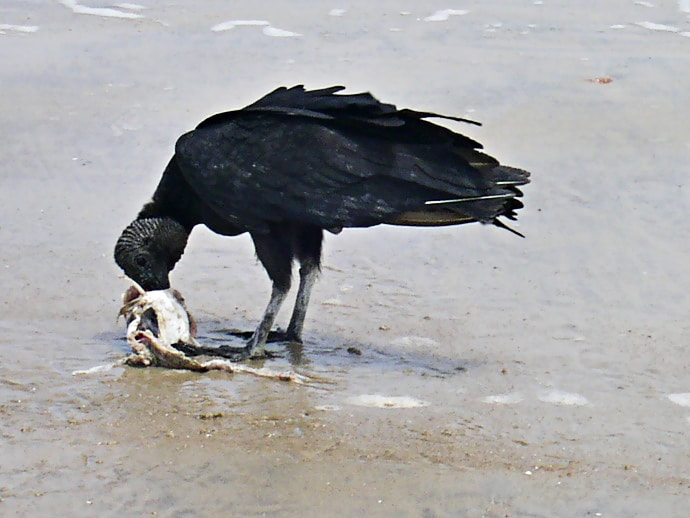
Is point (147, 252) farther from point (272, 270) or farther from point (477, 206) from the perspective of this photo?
point (477, 206)

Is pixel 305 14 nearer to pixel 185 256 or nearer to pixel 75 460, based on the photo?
pixel 185 256

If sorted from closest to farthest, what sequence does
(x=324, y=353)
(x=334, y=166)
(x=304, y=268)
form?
(x=334, y=166), (x=324, y=353), (x=304, y=268)

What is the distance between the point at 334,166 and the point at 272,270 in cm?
50

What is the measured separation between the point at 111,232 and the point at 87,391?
162 cm

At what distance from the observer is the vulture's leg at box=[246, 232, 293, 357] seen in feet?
14.3

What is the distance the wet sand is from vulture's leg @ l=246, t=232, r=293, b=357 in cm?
14

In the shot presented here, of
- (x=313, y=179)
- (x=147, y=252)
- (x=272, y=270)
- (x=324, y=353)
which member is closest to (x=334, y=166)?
(x=313, y=179)

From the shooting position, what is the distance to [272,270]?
4395 mm

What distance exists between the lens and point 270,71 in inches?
278

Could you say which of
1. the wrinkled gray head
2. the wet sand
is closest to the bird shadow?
the wet sand

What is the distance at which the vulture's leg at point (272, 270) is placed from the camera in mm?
4344

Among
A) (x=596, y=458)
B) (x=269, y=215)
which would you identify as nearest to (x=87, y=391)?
(x=269, y=215)

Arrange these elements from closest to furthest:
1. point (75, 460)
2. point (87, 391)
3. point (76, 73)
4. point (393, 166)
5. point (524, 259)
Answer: point (75, 460) < point (87, 391) < point (393, 166) < point (524, 259) < point (76, 73)

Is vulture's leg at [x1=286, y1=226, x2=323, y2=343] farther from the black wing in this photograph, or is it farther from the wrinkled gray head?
the wrinkled gray head
